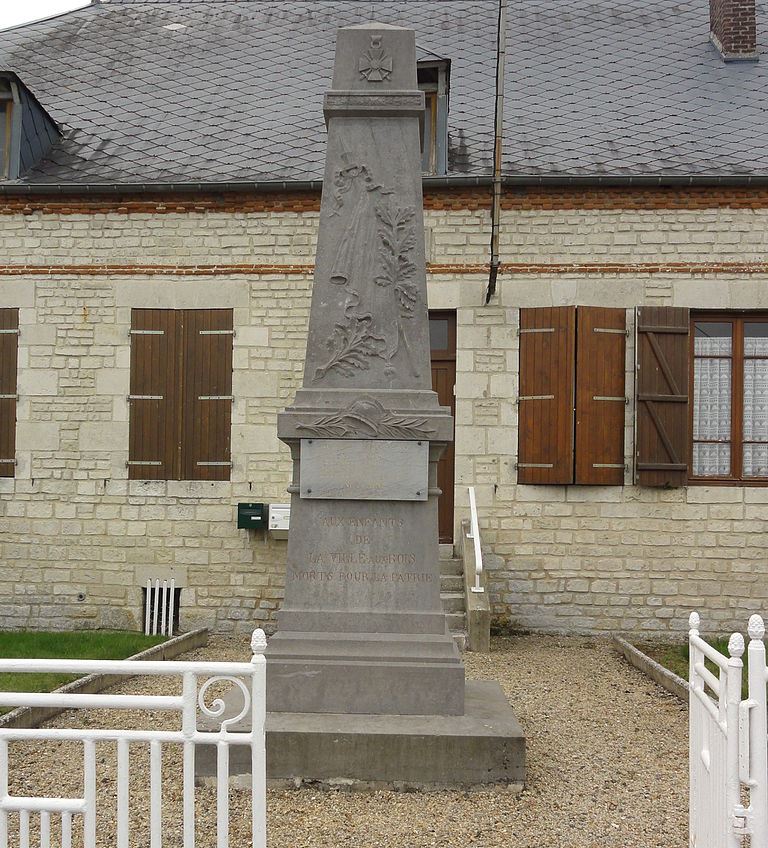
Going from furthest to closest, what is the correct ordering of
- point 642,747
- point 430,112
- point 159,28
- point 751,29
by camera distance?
point 159,28 → point 751,29 → point 430,112 → point 642,747

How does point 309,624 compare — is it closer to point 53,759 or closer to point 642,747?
point 53,759

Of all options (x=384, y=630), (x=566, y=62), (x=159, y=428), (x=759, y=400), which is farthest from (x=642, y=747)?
(x=566, y=62)

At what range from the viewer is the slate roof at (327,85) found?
935cm

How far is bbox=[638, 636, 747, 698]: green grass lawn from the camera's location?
7.07 meters

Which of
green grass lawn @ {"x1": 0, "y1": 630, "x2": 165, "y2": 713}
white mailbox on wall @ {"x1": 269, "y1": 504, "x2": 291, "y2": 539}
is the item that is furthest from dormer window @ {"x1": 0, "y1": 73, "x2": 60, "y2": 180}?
green grass lawn @ {"x1": 0, "y1": 630, "x2": 165, "y2": 713}

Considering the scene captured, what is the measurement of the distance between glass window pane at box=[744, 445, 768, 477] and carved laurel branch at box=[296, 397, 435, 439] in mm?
5381

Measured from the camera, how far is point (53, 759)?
15.0 feet

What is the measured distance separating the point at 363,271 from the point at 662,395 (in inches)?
189

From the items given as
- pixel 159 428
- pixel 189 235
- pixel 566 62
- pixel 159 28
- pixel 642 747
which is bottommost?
pixel 642 747

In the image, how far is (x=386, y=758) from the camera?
4.08m

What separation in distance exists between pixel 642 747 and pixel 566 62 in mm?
8286

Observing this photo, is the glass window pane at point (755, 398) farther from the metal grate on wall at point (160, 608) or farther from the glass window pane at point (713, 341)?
the metal grate on wall at point (160, 608)

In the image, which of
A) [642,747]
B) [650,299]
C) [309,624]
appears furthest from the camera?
[650,299]

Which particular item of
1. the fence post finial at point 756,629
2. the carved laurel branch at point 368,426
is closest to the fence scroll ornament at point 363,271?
the carved laurel branch at point 368,426
